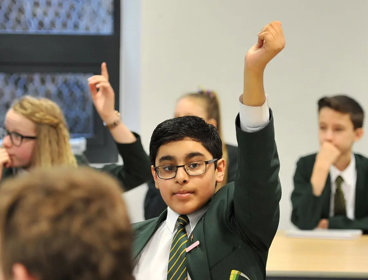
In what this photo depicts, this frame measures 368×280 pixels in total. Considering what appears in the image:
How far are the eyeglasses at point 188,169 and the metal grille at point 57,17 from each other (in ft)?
10.2

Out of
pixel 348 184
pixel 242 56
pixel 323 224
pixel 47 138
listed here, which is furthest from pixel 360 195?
pixel 47 138

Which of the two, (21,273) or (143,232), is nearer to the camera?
(21,273)

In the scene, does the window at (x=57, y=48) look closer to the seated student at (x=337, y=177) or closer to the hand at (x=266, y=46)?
the seated student at (x=337, y=177)

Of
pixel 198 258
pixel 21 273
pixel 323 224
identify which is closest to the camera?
pixel 21 273

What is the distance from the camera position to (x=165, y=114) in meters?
4.71

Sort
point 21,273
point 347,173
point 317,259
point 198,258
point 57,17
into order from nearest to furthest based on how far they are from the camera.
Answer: point 21,273 → point 198,258 → point 317,259 → point 347,173 → point 57,17

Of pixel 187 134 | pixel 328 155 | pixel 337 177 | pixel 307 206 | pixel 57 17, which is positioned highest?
pixel 57 17

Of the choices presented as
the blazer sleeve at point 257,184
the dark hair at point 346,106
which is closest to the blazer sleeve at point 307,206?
the dark hair at point 346,106

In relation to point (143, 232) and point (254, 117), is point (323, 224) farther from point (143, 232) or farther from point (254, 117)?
point (254, 117)

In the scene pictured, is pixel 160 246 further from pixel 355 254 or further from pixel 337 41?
pixel 337 41

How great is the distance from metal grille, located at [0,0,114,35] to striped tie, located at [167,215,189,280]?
3239 mm

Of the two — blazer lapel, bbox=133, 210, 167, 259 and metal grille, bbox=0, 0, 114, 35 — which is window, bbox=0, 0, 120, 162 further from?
blazer lapel, bbox=133, 210, 167, 259

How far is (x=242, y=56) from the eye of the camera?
471cm

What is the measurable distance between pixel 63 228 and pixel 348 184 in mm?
3247
